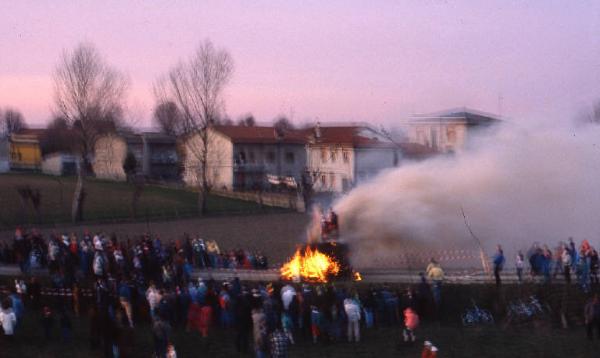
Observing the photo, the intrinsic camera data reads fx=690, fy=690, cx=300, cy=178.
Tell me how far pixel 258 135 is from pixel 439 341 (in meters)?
47.0

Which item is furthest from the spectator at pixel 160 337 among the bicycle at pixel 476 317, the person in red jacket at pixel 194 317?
the bicycle at pixel 476 317

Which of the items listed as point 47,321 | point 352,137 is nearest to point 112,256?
point 47,321

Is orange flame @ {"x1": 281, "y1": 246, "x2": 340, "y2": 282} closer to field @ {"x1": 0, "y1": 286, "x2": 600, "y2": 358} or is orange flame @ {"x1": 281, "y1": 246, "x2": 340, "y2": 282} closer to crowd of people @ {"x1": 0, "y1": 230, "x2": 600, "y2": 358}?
crowd of people @ {"x1": 0, "y1": 230, "x2": 600, "y2": 358}

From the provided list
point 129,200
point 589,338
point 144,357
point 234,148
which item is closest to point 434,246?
point 589,338

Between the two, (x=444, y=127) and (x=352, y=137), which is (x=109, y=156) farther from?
(x=444, y=127)

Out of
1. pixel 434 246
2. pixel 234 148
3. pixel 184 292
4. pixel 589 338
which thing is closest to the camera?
pixel 589 338

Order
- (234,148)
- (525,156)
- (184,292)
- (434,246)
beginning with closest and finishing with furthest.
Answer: (184,292), (434,246), (525,156), (234,148)

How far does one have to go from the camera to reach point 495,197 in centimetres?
2633

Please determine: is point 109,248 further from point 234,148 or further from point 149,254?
point 234,148

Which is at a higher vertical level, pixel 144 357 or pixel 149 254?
pixel 149 254

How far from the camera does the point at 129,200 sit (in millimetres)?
48656

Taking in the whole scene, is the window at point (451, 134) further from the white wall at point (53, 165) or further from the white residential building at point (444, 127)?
the white wall at point (53, 165)

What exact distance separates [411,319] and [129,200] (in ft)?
118

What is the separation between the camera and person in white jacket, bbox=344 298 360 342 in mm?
16141
